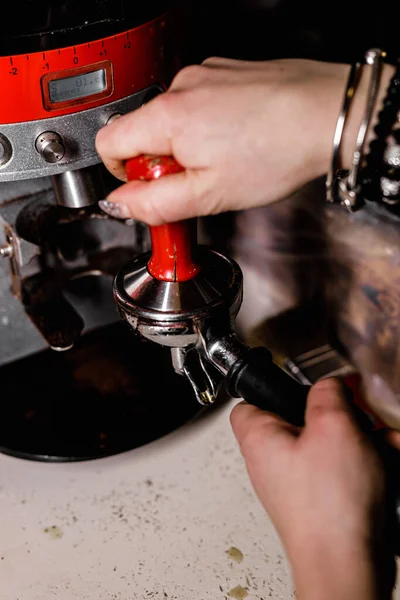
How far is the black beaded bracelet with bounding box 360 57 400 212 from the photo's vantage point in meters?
0.51

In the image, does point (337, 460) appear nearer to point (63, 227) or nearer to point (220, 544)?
point (220, 544)

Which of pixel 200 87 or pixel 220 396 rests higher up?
pixel 200 87

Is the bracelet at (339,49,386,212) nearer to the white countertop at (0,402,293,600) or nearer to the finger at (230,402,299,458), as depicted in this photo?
the finger at (230,402,299,458)

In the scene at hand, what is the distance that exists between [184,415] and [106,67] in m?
0.41

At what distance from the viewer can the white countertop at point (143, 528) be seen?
0.59 m

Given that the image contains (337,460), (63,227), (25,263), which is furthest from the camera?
(63,227)

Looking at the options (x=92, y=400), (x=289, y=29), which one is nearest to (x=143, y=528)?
(x=92, y=400)

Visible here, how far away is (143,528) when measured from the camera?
65 centimetres

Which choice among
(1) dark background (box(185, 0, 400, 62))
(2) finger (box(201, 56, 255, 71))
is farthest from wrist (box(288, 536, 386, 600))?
(1) dark background (box(185, 0, 400, 62))

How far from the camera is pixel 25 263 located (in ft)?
2.36

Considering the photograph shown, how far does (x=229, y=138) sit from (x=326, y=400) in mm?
214

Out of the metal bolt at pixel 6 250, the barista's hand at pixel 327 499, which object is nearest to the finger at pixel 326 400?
the barista's hand at pixel 327 499

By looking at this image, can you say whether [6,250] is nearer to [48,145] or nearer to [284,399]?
[48,145]

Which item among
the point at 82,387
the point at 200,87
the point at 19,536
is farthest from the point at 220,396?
the point at 200,87
